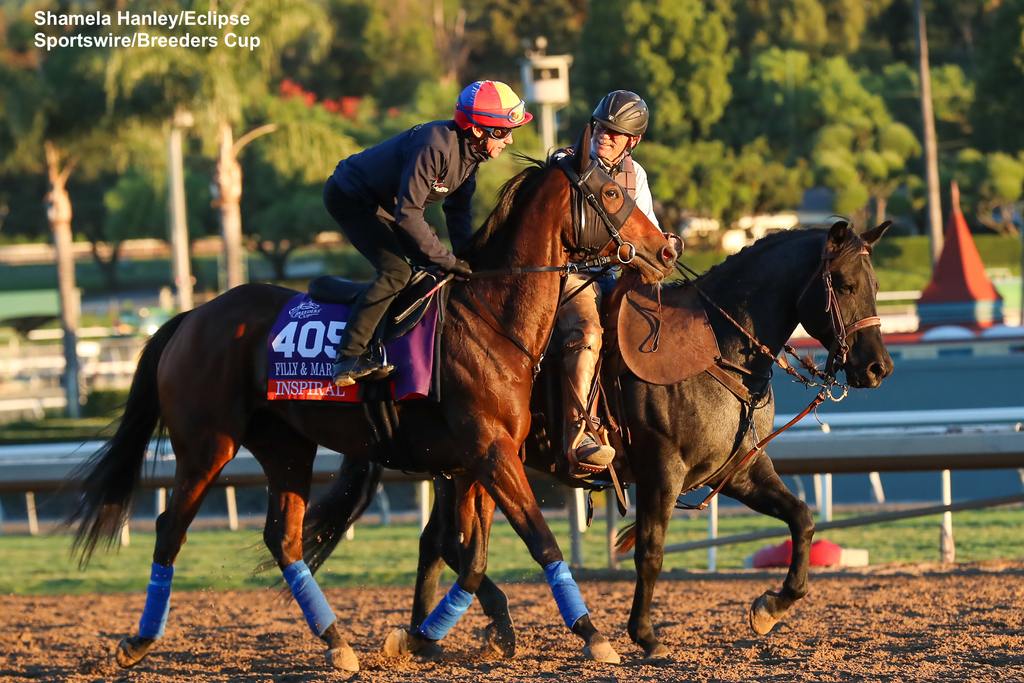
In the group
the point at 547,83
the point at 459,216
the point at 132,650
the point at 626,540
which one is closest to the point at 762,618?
the point at 626,540

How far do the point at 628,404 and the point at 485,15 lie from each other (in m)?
47.6

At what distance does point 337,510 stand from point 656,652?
1679 mm

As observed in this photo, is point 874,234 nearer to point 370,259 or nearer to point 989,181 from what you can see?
point 370,259

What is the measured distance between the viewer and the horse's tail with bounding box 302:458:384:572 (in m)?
6.76

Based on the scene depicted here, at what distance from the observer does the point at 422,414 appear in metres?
5.85

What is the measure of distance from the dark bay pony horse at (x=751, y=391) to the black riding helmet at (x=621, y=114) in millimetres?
680

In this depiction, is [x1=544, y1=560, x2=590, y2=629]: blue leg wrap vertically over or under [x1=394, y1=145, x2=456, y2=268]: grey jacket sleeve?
under

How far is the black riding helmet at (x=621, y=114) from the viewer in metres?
6.05

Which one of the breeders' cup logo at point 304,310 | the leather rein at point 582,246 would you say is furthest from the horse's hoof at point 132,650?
the leather rein at point 582,246

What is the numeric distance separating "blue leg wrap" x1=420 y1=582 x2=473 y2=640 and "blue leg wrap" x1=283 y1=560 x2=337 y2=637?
0.39 metres

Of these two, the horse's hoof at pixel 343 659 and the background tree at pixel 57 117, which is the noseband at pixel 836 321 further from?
the background tree at pixel 57 117

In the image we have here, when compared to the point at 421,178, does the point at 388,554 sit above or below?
below

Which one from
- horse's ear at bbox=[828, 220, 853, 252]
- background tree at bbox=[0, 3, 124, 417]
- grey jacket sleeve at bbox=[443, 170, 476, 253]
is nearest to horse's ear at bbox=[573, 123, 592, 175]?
grey jacket sleeve at bbox=[443, 170, 476, 253]

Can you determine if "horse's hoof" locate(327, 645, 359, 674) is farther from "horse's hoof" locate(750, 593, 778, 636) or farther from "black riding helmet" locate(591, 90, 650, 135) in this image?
"black riding helmet" locate(591, 90, 650, 135)
